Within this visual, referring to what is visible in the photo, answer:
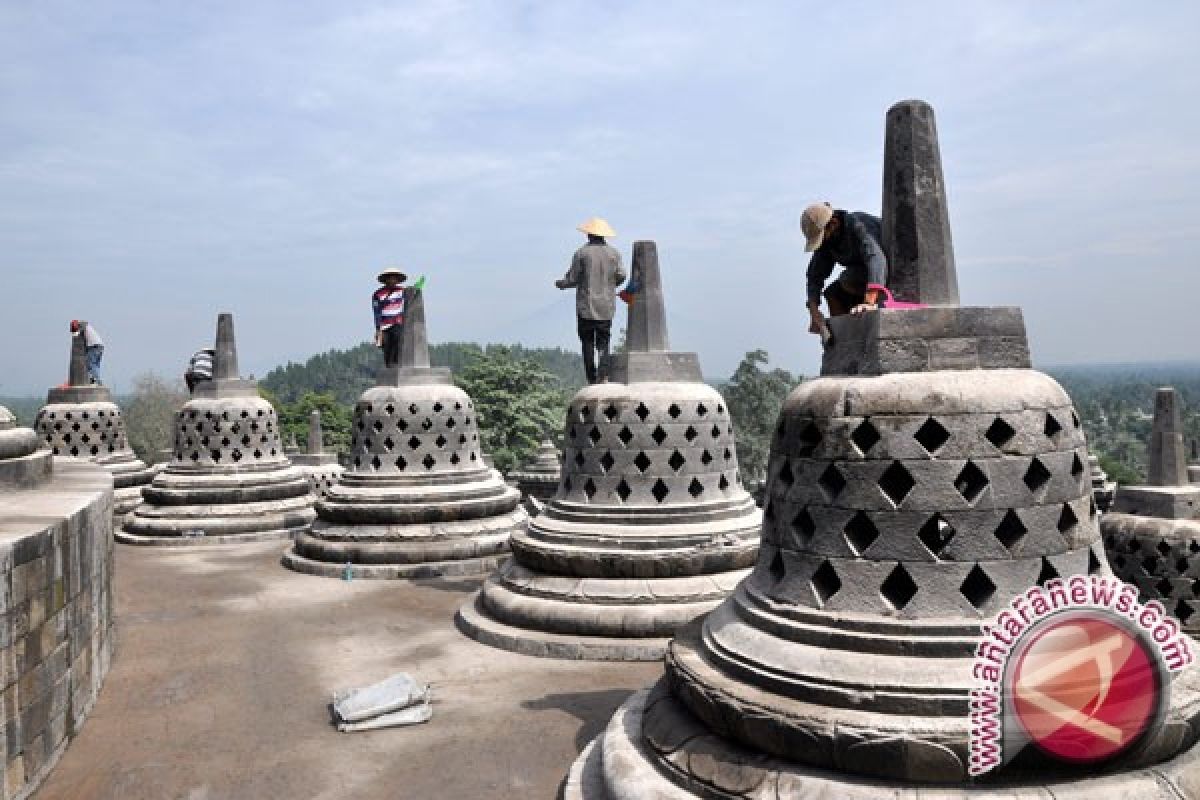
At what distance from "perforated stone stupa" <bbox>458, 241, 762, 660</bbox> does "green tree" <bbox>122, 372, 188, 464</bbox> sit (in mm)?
57158

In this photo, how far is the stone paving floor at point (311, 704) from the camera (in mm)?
6238

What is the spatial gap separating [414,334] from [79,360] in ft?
32.1

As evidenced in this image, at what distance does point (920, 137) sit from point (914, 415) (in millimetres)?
1556

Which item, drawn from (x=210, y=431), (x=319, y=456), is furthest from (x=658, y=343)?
(x=319, y=456)

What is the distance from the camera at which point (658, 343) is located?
1073cm

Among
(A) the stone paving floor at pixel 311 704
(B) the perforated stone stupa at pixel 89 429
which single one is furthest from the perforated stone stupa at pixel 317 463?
(A) the stone paving floor at pixel 311 704

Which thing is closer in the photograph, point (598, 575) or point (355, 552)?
point (598, 575)

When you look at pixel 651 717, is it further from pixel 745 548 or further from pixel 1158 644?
pixel 745 548

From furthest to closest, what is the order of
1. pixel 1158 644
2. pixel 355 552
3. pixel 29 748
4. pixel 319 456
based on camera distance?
pixel 319 456, pixel 355 552, pixel 29 748, pixel 1158 644

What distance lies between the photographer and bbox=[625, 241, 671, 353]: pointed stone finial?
421 inches

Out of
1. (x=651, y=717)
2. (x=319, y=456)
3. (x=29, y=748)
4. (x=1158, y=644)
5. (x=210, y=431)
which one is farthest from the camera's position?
(x=319, y=456)

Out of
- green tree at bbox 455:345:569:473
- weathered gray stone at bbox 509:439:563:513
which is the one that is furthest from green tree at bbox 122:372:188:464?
weathered gray stone at bbox 509:439:563:513

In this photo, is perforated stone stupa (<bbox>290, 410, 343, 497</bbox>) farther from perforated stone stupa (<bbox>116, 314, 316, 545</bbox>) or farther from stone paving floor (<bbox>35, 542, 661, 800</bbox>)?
stone paving floor (<bbox>35, 542, 661, 800</bbox>)

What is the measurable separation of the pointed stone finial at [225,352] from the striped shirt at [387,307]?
4.28 meters
